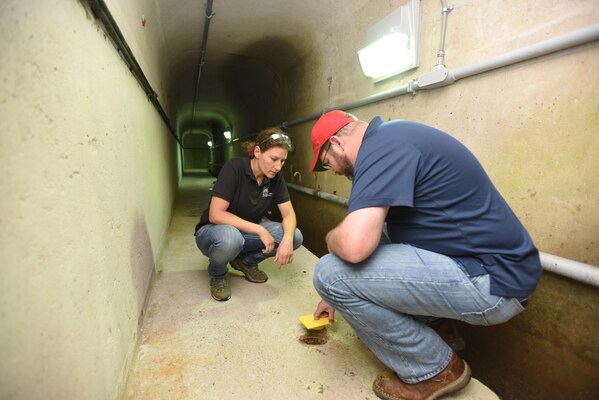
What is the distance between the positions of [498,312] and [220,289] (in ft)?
5.22

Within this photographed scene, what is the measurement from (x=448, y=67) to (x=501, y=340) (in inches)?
64.4

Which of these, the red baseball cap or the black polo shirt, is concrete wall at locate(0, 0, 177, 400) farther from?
the red baseball cap

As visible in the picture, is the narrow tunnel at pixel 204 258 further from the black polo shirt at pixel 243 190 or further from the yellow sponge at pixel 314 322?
the black polo shirt at pixel 243 190

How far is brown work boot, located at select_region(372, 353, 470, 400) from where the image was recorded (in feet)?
3.97

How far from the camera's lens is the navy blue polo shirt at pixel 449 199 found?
3.54 feet

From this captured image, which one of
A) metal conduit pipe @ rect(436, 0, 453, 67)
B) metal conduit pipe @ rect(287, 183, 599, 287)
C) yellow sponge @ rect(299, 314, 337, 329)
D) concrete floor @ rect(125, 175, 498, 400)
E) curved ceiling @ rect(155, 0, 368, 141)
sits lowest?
concrete floor @ rect(125, 175, 498, 400)

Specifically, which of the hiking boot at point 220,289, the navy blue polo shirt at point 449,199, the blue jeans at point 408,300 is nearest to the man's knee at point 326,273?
the blue jeans at point 408,300

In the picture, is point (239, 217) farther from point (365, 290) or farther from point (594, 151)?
point (594, 151)

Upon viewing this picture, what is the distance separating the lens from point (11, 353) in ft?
1.82

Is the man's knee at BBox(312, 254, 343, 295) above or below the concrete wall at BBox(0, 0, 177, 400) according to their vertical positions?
below

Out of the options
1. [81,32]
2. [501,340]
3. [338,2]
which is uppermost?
[338,2]

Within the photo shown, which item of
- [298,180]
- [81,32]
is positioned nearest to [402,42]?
[81,32]

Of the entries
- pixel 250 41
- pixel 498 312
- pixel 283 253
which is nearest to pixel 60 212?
pixel 283 253

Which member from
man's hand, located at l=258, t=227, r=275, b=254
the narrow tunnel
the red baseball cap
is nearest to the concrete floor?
the narrow tunnel
